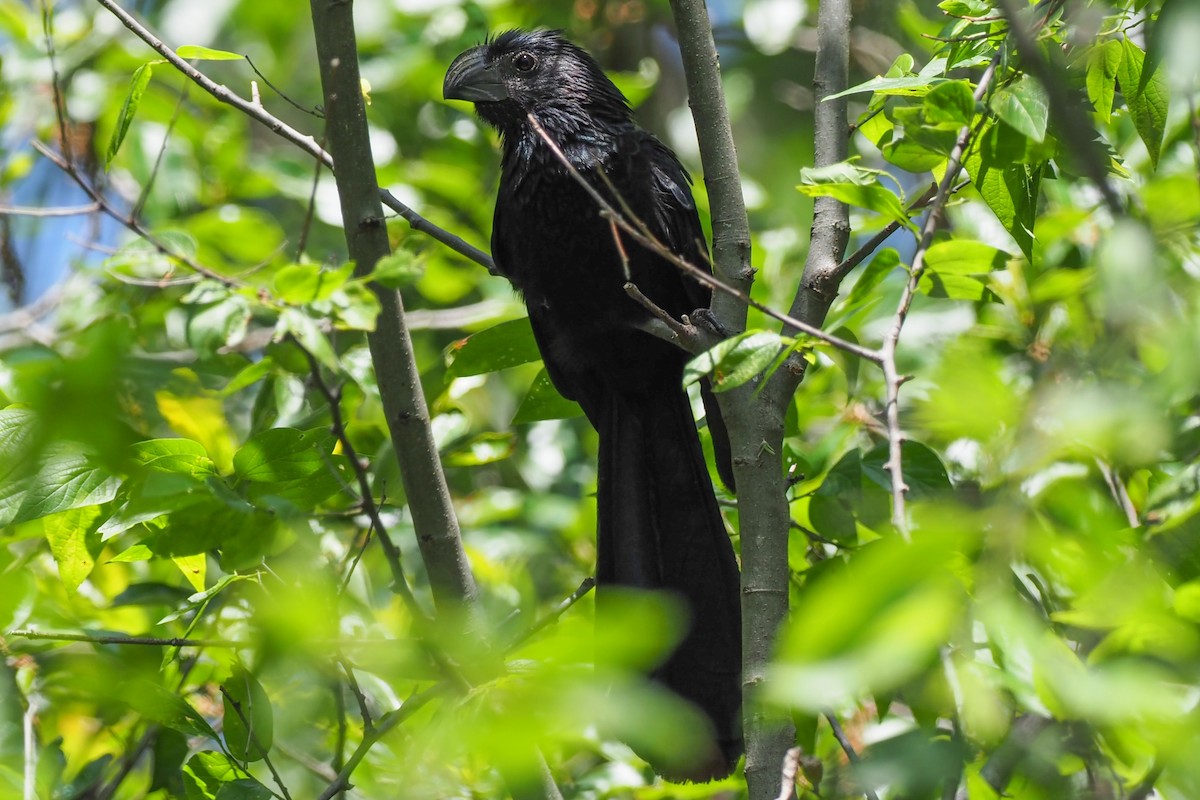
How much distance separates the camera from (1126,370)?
1535 millimetres

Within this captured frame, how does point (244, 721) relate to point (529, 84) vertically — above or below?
below

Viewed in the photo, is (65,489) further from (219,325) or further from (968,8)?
(968,8)

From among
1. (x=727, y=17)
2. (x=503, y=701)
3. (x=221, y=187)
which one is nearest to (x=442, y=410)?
(x=503, y=701)

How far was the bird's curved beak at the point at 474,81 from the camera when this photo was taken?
3264mm

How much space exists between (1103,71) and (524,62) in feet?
6.34

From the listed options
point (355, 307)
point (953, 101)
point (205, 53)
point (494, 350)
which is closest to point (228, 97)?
point (205, 53)

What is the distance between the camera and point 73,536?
2000 millimetres

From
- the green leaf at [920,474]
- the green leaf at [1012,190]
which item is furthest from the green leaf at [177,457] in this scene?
the green leaf at [1012,190]

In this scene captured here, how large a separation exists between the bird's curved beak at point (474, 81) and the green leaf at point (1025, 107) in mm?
1917

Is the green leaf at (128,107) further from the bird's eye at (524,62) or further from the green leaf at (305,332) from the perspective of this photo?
the bird's eye at (524,62)

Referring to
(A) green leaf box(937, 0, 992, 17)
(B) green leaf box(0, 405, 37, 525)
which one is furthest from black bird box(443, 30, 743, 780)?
(B) green leaf box(0, 405, 37, 525)

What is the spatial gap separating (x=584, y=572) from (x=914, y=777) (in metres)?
2.63

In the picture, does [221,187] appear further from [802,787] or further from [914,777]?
[914,777]

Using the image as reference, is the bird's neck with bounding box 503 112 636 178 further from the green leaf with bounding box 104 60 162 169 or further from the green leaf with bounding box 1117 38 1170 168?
the green leaf with bounding box 1117 38 1170 168
